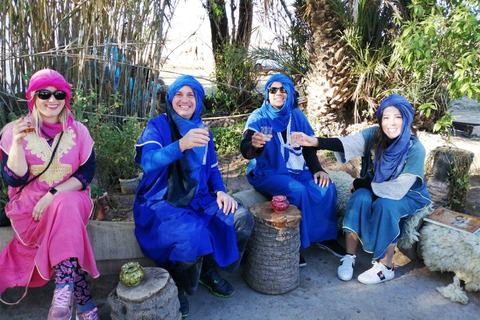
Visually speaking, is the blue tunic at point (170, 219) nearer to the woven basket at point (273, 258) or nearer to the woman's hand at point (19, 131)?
the woven basket at point (273, 258)

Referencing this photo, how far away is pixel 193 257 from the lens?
243cm

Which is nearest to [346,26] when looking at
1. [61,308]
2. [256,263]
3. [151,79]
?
[151,79]

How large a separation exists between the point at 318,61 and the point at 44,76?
428cm

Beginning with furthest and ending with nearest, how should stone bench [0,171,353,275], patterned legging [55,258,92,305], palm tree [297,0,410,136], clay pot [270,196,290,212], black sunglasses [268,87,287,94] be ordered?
palm tree [297,0,410,136]
black sunglasses [268,87,287,94]
clay pot [270,196,290,212]
stone bench [0,171,353,275]
patterned legging [55,258,92,305]

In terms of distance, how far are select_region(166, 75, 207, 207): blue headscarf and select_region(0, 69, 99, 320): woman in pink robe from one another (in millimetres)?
572

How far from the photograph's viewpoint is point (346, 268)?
3.05 meters

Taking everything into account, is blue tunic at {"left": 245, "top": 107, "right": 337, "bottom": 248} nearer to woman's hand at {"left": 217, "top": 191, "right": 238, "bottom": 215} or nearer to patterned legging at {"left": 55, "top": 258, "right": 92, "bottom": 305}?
woman's hand at {"left": 217, "top": 191, "right": 238, "bottom": 215}

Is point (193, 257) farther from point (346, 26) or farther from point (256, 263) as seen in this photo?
point (346, 26)

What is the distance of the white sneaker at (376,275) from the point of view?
2.96 metres

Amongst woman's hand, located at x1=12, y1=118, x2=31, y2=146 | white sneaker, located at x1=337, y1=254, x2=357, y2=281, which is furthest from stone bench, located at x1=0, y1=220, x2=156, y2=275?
white sneaker, located at x1=337, y1=254, x2=357, y2=281

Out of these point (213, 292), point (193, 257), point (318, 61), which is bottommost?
point (213, 292)

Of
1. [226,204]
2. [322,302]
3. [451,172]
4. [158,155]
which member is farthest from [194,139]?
[451,172]

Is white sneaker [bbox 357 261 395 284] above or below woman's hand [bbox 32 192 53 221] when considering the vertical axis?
below

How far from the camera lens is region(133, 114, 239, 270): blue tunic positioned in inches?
96.3
